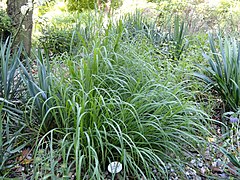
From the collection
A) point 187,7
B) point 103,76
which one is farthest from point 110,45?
point 187,7

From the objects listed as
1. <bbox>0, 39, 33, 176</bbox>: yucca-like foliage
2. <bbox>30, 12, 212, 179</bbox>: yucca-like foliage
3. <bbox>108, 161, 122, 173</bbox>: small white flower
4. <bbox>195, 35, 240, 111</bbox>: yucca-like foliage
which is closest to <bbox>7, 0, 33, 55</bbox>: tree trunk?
<bbox>0, 39, 33, 176</bbox>: yucca-like foliage

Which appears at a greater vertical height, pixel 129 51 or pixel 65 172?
pixel 129 51

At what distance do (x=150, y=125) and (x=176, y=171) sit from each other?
0.36 metres

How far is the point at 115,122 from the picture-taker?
1.53m

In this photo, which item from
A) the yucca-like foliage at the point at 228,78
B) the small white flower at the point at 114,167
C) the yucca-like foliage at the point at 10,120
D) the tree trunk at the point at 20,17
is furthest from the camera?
the tree trunk at the point at 20,17

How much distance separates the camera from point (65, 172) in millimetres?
1474

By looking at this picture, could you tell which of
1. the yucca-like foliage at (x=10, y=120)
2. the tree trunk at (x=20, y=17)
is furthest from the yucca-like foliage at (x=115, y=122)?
the tree trunk at (x=20, y=17)

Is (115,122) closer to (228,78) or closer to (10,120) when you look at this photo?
(10,120)

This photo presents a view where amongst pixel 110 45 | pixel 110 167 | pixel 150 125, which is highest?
pixel 110 45

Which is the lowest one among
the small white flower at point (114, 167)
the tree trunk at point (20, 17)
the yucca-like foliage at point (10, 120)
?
the small white flower at point (114, 167)

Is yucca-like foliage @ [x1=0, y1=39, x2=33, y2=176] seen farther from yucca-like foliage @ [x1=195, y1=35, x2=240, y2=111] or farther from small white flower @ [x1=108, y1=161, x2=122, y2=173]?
yucca-like foliage @ [x1=195, y1=35, x2=240, y2=111]

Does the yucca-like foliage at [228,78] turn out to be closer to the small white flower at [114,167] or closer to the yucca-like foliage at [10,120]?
the small white flower at [114,167]

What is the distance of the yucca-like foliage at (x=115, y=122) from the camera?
5.17 feet

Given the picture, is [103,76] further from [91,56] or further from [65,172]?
[65,172]
